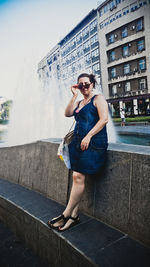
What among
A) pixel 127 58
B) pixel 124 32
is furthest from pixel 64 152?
pixel 124 32

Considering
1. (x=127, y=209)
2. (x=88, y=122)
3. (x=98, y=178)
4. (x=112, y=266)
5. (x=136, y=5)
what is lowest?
(x=112, y=266)

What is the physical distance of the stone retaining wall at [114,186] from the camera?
5.89 feet

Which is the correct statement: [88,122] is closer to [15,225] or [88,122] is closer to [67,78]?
[15,225]

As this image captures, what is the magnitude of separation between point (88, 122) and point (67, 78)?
46984mm

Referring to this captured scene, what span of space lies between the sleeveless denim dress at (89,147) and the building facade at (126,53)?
30.6 meters

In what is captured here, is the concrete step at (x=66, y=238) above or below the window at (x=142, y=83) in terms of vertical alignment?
below

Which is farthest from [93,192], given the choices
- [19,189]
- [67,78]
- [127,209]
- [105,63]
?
[67,78]

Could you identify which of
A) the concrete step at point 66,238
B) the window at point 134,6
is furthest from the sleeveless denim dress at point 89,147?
the window at point 134,6

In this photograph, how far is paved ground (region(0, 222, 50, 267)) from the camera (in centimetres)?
217

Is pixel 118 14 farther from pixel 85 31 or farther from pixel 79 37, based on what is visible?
pixel 79 37

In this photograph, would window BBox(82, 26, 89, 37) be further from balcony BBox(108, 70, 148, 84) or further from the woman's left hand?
the woman's left hand

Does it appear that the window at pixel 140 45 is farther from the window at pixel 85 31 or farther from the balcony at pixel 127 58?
the window at pixel 85 31

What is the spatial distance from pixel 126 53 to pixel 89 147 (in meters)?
35.5

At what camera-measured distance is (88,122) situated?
2066 millimetres
